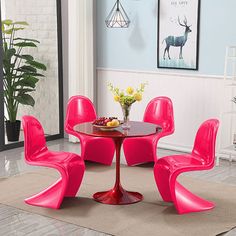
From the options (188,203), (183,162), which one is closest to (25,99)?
(183,162)

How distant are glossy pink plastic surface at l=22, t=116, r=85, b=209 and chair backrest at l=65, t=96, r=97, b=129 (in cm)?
111

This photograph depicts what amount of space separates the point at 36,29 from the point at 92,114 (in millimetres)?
1672

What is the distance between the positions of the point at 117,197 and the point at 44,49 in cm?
304

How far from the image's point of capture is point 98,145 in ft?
18.5

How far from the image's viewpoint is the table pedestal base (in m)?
4.39

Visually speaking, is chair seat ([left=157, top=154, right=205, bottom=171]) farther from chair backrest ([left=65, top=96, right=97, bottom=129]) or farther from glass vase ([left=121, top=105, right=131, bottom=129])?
chair backrest ([left=65, top=96, right=97, bottom=129])

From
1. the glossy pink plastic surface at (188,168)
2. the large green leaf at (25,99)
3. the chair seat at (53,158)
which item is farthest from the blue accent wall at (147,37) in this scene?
the chair seat at (53,158)

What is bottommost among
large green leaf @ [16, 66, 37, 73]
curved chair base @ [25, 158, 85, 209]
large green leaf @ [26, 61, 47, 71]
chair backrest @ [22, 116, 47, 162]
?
curved chair base @ [25, 158, 85, 209]

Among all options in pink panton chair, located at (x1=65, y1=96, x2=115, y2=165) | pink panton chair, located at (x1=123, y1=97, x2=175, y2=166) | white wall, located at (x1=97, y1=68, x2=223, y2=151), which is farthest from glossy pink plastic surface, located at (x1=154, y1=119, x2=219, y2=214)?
white wall, located at (x1=97, y1=68, x2=223, y2=151)

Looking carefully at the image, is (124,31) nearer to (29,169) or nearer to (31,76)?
(31,76)

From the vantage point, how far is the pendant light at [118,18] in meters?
6.60

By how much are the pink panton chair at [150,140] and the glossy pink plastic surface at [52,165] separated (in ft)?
4.25

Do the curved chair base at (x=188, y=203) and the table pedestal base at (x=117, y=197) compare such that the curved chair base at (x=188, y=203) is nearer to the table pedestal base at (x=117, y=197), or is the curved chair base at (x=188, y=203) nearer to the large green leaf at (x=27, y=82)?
the table pedestal base at (x=117, y=197)

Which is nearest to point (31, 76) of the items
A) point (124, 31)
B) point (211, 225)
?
point (124, 31)
